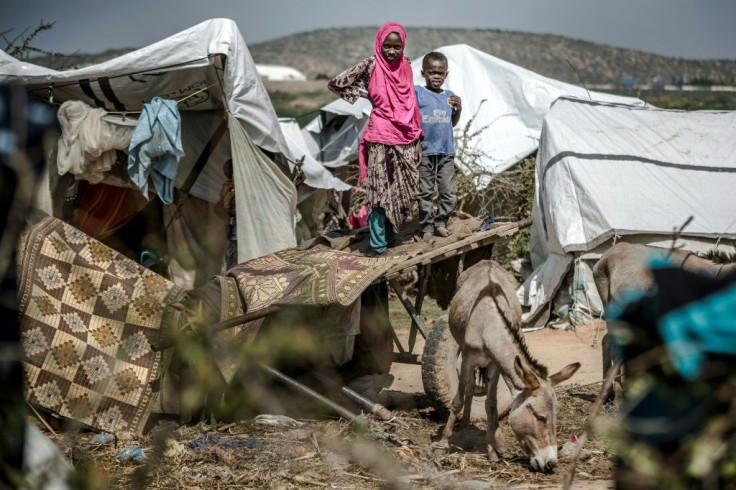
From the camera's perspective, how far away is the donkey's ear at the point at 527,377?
5.42 m

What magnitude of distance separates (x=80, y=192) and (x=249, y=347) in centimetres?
358

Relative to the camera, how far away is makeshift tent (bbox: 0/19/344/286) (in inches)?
314

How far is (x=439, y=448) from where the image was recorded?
608 centimetres

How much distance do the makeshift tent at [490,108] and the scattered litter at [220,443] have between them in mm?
8985

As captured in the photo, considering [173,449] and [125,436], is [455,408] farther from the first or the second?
[125,436]

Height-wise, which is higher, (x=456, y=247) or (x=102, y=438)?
(x=456, y=247)

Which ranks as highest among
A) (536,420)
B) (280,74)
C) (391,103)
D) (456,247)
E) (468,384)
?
(280,74)

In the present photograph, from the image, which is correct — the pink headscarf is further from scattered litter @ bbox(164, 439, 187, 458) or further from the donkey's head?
scattered litter @ bbox(164, 439, 187, 458)

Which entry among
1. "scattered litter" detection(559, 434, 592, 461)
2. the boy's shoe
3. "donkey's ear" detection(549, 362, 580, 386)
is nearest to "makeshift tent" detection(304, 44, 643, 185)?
the boy's shoe

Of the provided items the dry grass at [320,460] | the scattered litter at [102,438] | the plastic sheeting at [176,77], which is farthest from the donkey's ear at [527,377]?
the plastic sheeting at [176,77]

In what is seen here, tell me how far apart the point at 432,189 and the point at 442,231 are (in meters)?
0.42

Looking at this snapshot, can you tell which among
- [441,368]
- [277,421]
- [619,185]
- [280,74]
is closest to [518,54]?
[280,74]

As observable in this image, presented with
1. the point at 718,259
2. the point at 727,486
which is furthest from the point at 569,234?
the point at 727,486

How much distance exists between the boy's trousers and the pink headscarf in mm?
433
